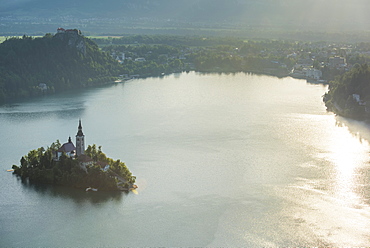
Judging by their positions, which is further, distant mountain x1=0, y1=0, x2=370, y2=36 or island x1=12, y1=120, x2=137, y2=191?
distant mountain x1=0, y1=0, x2=370, y2=36

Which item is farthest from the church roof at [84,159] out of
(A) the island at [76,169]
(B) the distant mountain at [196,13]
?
(B) the distant mountain at [196,13]

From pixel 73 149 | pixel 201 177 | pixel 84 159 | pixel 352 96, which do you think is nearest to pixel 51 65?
pixel 352 96

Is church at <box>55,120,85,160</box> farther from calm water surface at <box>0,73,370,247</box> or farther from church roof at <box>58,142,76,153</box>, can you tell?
calm water surface at <box>0,73,370,247</box>

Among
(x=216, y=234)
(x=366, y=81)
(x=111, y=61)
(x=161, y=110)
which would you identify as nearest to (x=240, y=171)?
(x=216, y=234)

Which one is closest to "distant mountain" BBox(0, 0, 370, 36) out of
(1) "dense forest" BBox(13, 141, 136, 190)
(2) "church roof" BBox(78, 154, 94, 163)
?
(1) "dense forest" BBox(13, 141, 136, 190)

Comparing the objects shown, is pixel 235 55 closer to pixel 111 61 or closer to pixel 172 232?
pixel 111 61

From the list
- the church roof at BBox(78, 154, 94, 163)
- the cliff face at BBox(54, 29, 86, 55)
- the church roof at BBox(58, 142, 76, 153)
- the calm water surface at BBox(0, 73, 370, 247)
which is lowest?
the calm water surface at BBox(0, 73, 370, 247)

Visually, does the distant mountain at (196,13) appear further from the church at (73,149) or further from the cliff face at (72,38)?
the church at (73,149)
